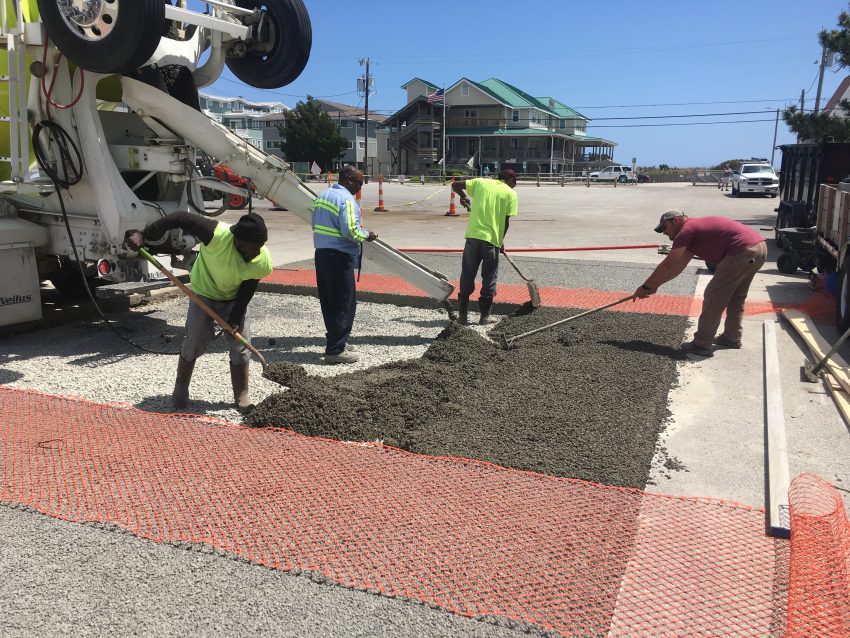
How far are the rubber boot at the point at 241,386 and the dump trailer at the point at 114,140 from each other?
1915 mm

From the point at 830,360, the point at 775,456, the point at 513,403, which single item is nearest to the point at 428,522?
the point at 513,403

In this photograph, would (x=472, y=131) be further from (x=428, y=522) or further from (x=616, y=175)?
(x=428, y=522)

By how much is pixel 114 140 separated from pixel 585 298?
570 centimetres

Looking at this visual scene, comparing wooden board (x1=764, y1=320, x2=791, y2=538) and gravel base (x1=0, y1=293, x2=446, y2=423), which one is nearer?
wooden board (x1=764, y1=320, x2=791, y2=538)

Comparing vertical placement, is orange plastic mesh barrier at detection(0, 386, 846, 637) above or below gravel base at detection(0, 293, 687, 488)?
below

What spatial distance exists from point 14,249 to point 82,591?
4560 millimetres

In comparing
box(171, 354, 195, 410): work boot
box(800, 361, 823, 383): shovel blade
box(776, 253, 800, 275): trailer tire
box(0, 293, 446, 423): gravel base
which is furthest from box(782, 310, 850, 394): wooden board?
box(171, 354, 195, 410): work boot

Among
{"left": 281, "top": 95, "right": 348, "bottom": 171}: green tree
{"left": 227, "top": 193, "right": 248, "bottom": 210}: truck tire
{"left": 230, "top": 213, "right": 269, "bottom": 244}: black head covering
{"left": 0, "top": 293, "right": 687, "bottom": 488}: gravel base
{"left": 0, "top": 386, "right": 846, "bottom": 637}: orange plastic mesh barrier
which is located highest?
{"left": 281, "top": 95, "right": 348, "bottom": 171}: green tree

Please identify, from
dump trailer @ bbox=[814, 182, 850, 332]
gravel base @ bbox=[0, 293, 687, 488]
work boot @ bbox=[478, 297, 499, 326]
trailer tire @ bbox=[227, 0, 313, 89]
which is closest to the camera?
gravel base @ bbox=[0, 293, 687, 488]

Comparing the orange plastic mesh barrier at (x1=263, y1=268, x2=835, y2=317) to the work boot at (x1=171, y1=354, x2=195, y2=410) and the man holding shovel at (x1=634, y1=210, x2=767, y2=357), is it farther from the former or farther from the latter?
the work boot at (x1=171, y1=354, x2=195, y2=410)

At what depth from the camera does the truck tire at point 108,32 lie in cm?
513

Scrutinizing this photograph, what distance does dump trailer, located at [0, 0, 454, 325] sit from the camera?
5945 millimetres

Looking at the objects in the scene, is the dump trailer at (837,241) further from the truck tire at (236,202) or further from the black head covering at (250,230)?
the truck tire at (236,202)

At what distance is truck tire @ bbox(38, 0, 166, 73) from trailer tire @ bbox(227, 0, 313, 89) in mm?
1824
